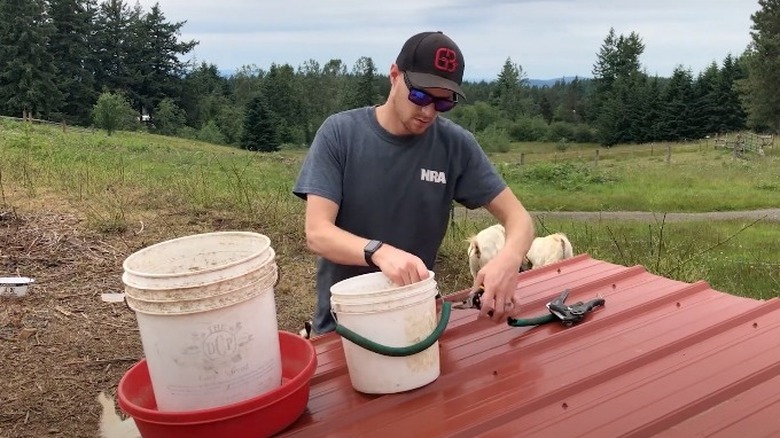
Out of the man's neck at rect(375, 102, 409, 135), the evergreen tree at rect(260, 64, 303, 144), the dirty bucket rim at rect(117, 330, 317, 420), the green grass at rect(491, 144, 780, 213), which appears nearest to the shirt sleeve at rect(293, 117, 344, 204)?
the man's neck at rect(375, 102, 409, 135)

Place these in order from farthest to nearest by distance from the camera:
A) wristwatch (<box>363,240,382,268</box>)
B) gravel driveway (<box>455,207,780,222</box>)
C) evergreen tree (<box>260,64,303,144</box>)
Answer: evergreen tree (<box>260,64,303,144</box>) → gravel driveway (<box>455,207,780,222</box>) → wristwatch (<box>363,240,382,268</box>)

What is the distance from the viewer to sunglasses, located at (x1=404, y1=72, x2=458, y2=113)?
246 cm

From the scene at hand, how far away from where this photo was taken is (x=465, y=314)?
9.16ft

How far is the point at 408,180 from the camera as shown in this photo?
2.81 m

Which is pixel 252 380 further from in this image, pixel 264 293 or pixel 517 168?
pixel 517 168

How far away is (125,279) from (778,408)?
174cm

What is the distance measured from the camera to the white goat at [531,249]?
6.03 m

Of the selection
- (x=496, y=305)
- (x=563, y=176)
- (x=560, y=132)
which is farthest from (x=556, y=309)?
(x=560, y=132)

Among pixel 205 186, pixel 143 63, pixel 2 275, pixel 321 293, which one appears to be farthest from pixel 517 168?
pixel 143 63

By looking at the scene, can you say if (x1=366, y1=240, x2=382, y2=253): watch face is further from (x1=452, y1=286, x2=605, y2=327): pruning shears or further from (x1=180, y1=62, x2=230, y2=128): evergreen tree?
(x1=180, y1=62, x2=230, y2=128): evergreen tree

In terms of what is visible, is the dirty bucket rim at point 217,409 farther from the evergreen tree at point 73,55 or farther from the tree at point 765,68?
the evergreen tree at point 73,55

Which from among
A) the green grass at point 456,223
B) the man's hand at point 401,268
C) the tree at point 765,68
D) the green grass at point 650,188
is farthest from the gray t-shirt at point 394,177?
the tree at point 765,68

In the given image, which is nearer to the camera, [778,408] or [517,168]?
[778,408]

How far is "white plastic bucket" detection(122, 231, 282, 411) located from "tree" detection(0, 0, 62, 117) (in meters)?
67.2
